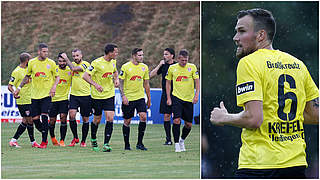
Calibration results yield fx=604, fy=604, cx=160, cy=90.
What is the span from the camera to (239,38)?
3.76 meters

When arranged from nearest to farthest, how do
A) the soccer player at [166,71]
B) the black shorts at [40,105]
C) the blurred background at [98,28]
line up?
the black shorts at [40,105]
the soccer player at [166,71]
the blurred background at [98,28]

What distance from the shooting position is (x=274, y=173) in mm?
3672

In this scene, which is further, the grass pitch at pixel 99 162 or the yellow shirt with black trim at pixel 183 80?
the yellow shirt with black trim at pixel 183 80

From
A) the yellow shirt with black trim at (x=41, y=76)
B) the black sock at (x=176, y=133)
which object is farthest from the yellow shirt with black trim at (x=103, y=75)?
the black sock at (x=176, y=133)

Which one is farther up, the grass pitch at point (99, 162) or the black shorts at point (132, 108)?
the black shorts at point (132, 108)

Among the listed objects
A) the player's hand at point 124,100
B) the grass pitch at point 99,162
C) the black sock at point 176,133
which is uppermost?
the player's hand at point 124,100

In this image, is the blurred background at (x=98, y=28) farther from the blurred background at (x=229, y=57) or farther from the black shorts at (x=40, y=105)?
the blurred background at (x=229, y=57)

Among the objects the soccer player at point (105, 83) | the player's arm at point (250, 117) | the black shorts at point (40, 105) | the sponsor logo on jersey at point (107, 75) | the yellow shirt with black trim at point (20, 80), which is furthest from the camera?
the yellow shirt with black trim at point (20, 80)

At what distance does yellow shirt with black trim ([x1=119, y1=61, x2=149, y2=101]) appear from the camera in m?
11.0

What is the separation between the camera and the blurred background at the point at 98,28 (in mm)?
26531

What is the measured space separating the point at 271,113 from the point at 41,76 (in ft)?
26.1

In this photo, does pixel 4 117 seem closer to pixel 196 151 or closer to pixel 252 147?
pixel 196 151

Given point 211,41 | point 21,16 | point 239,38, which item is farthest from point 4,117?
point 239,38

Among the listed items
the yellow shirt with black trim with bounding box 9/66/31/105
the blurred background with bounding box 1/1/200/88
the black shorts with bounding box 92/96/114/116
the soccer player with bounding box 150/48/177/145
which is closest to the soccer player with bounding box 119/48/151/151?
the black shorts with bounding box 92/96/114/116
